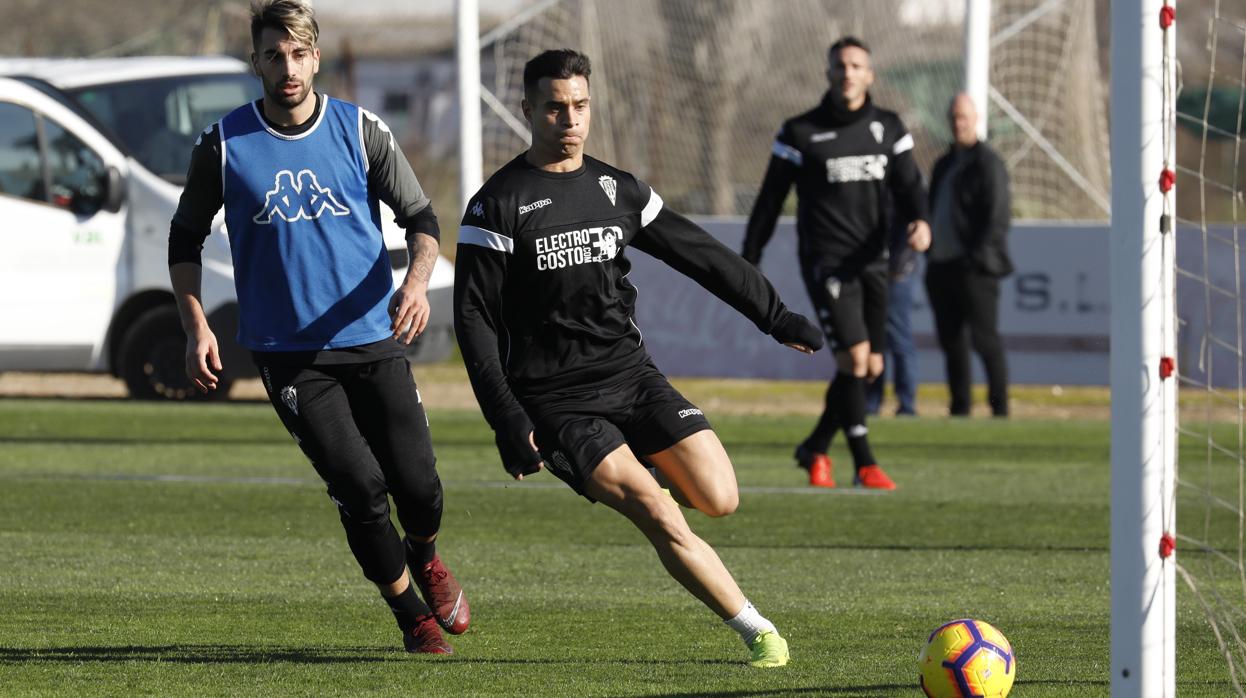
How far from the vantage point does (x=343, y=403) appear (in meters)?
6.02

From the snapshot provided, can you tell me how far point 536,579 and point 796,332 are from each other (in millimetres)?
2127

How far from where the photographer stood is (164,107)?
15.7 metres

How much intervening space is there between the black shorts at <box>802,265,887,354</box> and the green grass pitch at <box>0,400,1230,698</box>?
33.6 inches

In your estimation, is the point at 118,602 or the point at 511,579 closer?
the point at 118,602

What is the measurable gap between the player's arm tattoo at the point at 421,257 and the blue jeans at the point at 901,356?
961cm

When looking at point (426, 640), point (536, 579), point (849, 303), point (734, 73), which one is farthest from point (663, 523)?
point (734, 73)

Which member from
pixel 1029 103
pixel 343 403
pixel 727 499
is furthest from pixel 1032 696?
pixel 1029 103

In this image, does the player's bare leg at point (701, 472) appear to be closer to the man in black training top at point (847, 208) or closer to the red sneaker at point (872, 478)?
the man in black training top at point (847, 208)

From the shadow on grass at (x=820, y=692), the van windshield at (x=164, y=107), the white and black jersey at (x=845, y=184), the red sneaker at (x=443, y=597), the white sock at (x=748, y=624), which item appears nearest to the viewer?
the shadow on grass at (x=820, y=692)

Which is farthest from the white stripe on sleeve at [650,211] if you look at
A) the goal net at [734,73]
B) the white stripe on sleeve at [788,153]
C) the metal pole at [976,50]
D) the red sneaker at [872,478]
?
the goal net at [734,73]

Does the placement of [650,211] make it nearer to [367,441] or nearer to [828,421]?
[367,441]

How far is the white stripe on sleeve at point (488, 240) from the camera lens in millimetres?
5750

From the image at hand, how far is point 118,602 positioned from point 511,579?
59.8 inches

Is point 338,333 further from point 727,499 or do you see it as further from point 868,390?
point 868,390
